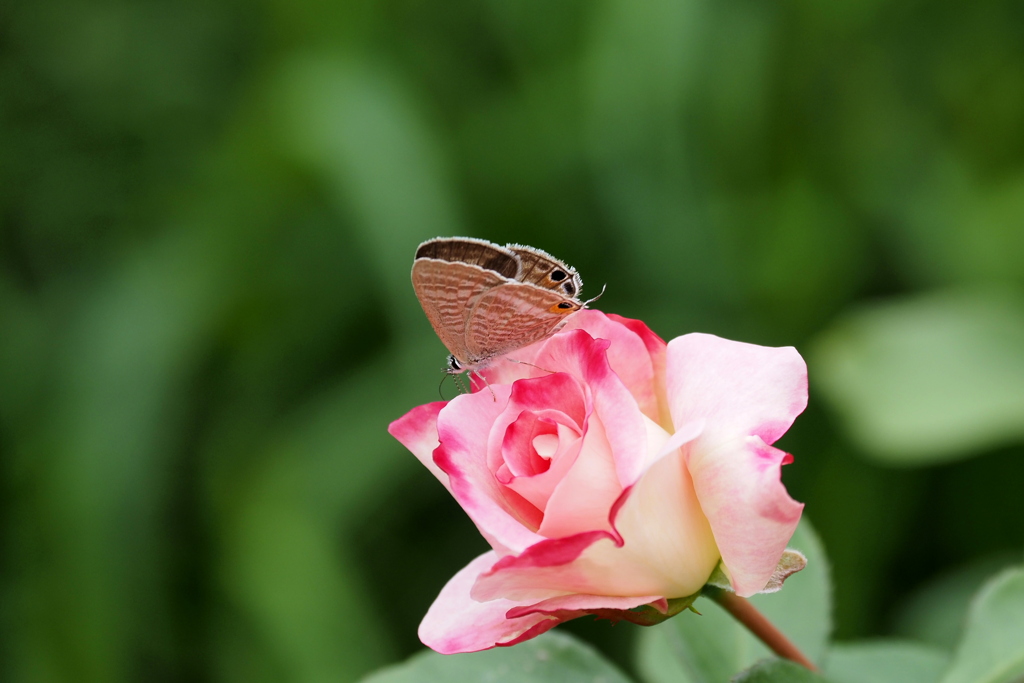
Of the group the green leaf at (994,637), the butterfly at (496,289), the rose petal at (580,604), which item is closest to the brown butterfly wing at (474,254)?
the butterfly at (496,289)

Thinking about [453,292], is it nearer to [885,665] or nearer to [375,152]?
[885,665]

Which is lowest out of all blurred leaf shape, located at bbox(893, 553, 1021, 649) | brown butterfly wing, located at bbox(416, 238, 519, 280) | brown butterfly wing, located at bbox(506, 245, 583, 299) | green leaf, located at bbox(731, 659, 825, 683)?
blurred leaf shape, located at bbox(893, 553, 1021, 649)

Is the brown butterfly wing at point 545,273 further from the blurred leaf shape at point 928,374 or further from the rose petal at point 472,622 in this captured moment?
the blurred leaf shape at point 928,374

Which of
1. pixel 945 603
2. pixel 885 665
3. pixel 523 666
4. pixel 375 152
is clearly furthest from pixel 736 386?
pixel 375 152

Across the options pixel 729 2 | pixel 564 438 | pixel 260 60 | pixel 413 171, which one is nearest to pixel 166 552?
pixel 413 171

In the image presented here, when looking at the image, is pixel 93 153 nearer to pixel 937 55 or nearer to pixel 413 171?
pixel 413 171

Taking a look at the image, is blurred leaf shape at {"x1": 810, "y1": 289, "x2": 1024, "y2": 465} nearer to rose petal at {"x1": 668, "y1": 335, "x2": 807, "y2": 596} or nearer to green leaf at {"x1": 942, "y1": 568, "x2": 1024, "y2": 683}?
green leaf at {"x1": 942, "y1": 568, "x2": 1024, "y2": 683}

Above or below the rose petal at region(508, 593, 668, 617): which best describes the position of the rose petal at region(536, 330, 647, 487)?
above

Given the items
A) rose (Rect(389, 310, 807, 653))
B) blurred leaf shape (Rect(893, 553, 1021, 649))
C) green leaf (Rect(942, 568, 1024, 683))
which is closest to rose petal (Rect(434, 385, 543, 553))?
rose (Rect(389, 310, 807, 653))

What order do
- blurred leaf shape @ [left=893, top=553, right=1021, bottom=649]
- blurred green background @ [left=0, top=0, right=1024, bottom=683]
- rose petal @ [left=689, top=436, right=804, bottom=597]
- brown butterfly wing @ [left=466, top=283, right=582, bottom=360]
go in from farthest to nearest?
blurred green background @ [left=0, top=0, right=1024, bottom=683] < blurred leaf shape @ [left=893, top=553, right=1021, bottom=649] < brown butterfly wing @ [left=466, top=283, right=582, bottom=360] < rose petal @ [left=689, top=436, right=804, bottom=597]
